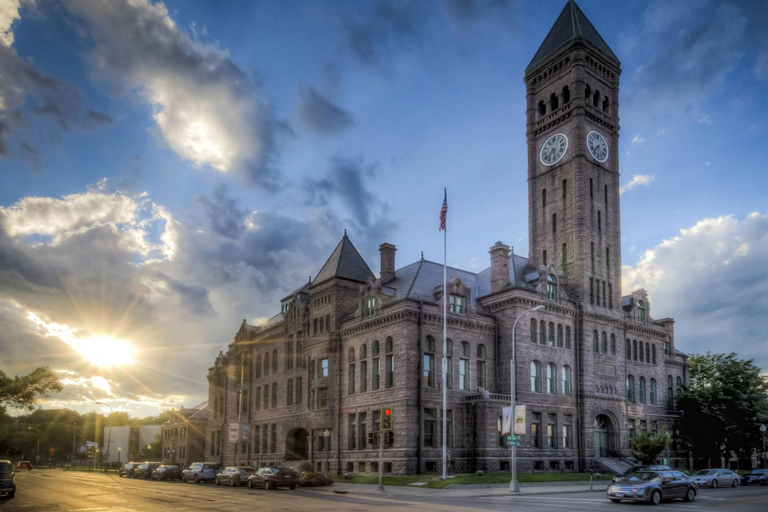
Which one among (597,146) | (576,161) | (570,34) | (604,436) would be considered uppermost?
(570,34)

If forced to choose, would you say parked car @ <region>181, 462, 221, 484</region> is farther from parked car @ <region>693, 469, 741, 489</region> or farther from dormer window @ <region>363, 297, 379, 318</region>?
parked car @ <region>693, 469, 741, 489</region>

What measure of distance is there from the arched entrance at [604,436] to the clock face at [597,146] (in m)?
23.9

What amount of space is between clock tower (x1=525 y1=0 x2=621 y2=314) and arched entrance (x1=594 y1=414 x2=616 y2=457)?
990cm

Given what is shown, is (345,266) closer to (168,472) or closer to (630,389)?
(168,472)

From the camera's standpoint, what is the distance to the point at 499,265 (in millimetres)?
55625

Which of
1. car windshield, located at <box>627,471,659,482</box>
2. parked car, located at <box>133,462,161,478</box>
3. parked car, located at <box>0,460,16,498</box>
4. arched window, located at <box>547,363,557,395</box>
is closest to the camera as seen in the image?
car windshield, located at <box>627,471,659,482</box>

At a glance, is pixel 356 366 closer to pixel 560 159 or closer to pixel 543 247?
pixel 543 247

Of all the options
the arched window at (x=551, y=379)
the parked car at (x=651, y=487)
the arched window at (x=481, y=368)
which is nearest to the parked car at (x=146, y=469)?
the arched window at (x=481, y=368)

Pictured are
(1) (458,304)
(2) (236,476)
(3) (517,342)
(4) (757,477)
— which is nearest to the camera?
(2) (236,476)

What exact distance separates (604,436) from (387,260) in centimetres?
2449

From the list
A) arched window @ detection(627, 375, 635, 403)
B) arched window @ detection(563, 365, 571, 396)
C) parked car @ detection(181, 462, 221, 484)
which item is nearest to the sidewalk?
arched window @ detection(563, 365, 571, 396)


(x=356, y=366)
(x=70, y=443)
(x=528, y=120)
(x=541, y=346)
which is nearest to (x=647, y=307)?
(x=541, y=346)

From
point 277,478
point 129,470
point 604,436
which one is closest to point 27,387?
point 129,470

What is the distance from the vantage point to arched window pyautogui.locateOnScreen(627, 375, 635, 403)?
5953 centimetres
